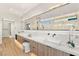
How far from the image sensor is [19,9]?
160cm

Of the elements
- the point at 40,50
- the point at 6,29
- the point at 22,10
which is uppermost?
the point at 22,10

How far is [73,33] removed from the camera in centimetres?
148

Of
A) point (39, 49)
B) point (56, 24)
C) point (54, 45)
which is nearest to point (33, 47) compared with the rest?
point (39, 49)

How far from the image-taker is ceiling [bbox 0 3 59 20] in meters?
1.59

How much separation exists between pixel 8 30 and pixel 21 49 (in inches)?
13.8

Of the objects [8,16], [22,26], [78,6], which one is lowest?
[22,26]

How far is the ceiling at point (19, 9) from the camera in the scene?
1590 millimetres

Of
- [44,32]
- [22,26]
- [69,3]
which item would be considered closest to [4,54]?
[22,26]

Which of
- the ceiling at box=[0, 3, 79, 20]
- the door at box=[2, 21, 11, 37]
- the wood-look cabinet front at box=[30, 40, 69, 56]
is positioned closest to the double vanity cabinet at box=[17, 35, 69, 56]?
the wood-look cabinet front at box=[30, 40, 69, 56]

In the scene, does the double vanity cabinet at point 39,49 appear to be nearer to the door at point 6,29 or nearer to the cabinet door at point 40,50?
the cabinet door at point 40,50

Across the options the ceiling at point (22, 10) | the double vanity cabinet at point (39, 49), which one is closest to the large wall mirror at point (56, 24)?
the ceiling at point (22, 10)

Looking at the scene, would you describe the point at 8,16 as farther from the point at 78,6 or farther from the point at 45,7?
the point at 78,6

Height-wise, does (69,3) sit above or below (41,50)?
above

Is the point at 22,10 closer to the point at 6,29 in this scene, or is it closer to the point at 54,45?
the point at 6,29
